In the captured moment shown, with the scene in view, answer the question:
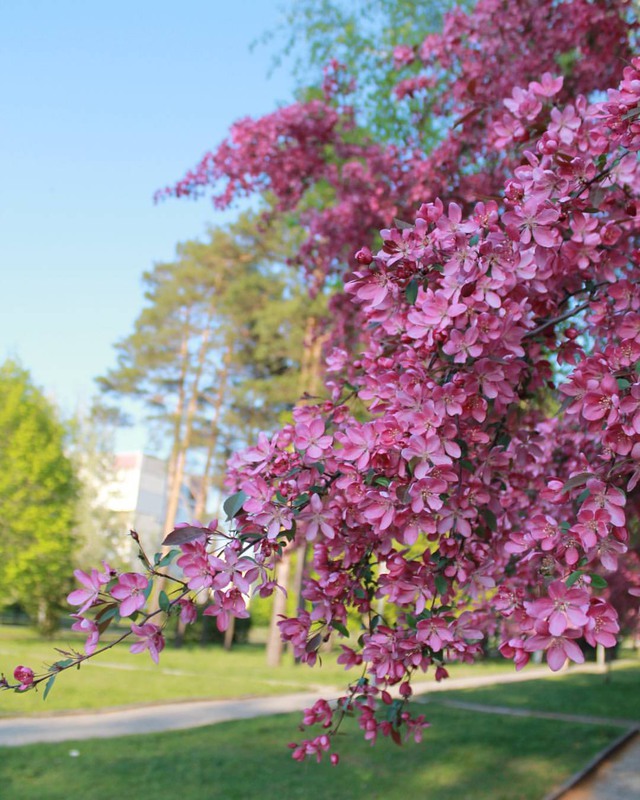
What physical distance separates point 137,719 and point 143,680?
149 inches

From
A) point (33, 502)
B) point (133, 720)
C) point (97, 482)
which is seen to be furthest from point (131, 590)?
point (97, 482)

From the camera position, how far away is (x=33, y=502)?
1981cm

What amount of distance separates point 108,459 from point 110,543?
3.19m

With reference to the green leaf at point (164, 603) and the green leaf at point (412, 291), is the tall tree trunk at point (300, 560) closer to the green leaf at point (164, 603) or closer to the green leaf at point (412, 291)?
the green leaf at point (412, 291)

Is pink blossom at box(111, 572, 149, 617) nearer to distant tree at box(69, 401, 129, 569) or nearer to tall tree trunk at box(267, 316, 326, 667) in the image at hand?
tall tree trunk at box(267, 316, 326, 667)

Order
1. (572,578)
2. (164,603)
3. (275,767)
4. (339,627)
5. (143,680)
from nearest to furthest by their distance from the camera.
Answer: (572,578) < (164,603) < (339,627) < (275,767) < (143,680)

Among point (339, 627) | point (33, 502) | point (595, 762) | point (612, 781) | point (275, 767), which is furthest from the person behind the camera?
point (33, 502)

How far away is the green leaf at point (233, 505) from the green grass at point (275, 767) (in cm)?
419

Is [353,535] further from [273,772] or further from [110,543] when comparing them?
[110,543]

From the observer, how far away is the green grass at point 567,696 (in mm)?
11734

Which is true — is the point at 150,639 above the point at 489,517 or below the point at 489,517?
below

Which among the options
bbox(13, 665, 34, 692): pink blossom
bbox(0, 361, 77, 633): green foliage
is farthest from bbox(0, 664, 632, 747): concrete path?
bbox(0, 361, 77, 633): green foliage

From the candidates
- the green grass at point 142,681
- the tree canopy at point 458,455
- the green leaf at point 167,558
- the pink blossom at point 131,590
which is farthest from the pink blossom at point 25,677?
the green grass at point 142,681

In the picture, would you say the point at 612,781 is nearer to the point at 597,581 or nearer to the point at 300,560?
the point at 597,581
